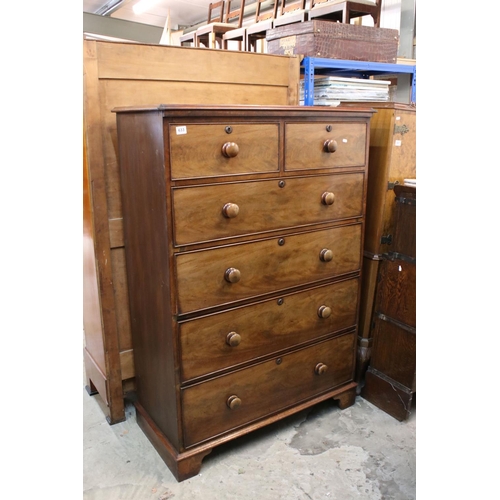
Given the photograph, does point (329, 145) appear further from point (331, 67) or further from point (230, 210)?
point (331, 67)

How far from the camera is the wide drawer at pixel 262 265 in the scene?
1.66 metres

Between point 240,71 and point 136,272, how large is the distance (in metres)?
1.02

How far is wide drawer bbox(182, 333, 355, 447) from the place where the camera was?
1.79 meters

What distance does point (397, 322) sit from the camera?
219 cm

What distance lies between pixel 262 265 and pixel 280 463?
840 mm

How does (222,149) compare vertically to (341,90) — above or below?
below

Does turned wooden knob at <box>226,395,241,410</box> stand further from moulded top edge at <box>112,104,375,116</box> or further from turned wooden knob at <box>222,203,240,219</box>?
moulded top edge at <box>112,104,375,116</box>

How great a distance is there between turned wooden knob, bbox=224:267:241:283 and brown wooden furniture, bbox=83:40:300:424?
0.59 metres

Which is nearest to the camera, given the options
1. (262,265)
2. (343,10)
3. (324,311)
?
(262,265)

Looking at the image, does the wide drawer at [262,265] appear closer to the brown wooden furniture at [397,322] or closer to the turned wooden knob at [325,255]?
the turned wooden knob at [325,255]

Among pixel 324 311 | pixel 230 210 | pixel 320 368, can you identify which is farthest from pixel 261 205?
pixel 320 368

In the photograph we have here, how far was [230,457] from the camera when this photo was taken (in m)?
1.95

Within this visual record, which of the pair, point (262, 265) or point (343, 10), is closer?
point (262, 265)

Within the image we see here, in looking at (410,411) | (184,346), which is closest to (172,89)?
(184,346)
